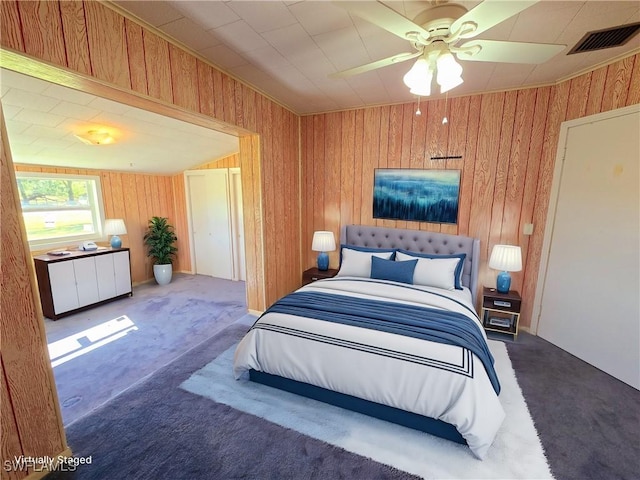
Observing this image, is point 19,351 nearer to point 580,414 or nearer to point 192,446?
point 192,446

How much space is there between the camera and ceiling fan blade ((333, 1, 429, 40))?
1.18 m

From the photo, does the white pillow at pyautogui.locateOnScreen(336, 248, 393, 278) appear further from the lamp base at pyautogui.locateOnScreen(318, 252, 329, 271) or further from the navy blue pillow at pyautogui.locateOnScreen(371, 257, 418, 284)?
the lamp base at pyautogui.locateOnScreen(318, 252, 329, 271)

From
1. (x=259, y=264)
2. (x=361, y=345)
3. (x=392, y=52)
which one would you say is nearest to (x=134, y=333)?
(x=259, y=264)

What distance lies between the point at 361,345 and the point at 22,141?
3974mm

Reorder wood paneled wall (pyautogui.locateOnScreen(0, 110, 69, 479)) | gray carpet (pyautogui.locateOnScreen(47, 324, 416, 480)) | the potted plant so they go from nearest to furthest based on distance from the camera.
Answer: wood paneled wall (pyautogui.locateOnScreen(0, 110, 69, 479)) < gray carpet (pyautogui.locateOnScreen(47, 324, 416, 480)) < the potted plant

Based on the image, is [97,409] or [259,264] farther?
[259,264]

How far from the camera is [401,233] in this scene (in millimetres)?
3744

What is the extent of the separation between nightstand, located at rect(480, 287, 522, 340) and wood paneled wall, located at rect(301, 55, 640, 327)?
308 mm

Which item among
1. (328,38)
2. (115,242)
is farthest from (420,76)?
(115,242)

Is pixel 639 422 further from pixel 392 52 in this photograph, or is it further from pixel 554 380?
pixel 392 52

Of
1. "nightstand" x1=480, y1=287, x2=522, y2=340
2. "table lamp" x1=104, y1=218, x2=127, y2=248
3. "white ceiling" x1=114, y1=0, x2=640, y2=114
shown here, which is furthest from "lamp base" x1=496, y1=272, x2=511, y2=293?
"table lamp" x1=104, y1=218, x2=127, y2=248

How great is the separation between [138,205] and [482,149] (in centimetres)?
544

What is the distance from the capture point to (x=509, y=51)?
5.17ft

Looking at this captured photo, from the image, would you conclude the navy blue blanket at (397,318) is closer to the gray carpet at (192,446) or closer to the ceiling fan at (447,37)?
the gray carpet at (192,446)
